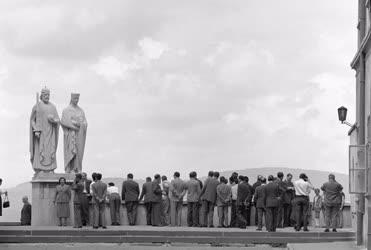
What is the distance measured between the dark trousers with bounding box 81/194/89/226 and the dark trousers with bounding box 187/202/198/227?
Answer: 3.14 metres

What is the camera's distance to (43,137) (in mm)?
34344

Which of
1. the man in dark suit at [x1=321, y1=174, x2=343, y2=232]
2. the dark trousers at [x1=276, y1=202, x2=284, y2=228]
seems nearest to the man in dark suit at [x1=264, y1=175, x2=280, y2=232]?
the man in dark suit at [x1=321, y1=174, x2=343, y2=232]

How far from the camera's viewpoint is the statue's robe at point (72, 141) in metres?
34.6

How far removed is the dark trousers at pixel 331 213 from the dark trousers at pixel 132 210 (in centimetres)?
624

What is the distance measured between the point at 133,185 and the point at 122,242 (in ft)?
11.4

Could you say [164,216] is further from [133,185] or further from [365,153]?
[365,153]

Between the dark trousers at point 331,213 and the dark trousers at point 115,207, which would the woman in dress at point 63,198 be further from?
the dark trousers at point 331,213

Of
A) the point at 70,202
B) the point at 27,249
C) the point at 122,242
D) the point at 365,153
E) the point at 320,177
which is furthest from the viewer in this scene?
the point at 320,177

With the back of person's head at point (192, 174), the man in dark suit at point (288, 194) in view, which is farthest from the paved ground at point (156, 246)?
the back of person's head at point (192, 174)

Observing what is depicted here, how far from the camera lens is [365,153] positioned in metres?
25.8

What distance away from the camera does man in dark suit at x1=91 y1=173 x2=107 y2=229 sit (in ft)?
105

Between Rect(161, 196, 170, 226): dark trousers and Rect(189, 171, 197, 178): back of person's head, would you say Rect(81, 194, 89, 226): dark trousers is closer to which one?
Rect(161, 196, 170, 226): dark trousers

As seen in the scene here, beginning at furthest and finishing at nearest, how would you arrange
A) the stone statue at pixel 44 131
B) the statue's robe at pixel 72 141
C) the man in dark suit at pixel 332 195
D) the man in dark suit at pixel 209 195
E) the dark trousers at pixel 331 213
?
the statue's robe at pixel 72 141 → the stone statue at pixel 44 131 → the man in dark suit at pixel 209 195 → the dark trousers at pixel 331 213 → the man in dark suit at pixel 332 195

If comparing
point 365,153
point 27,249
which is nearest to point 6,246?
point 27,249
